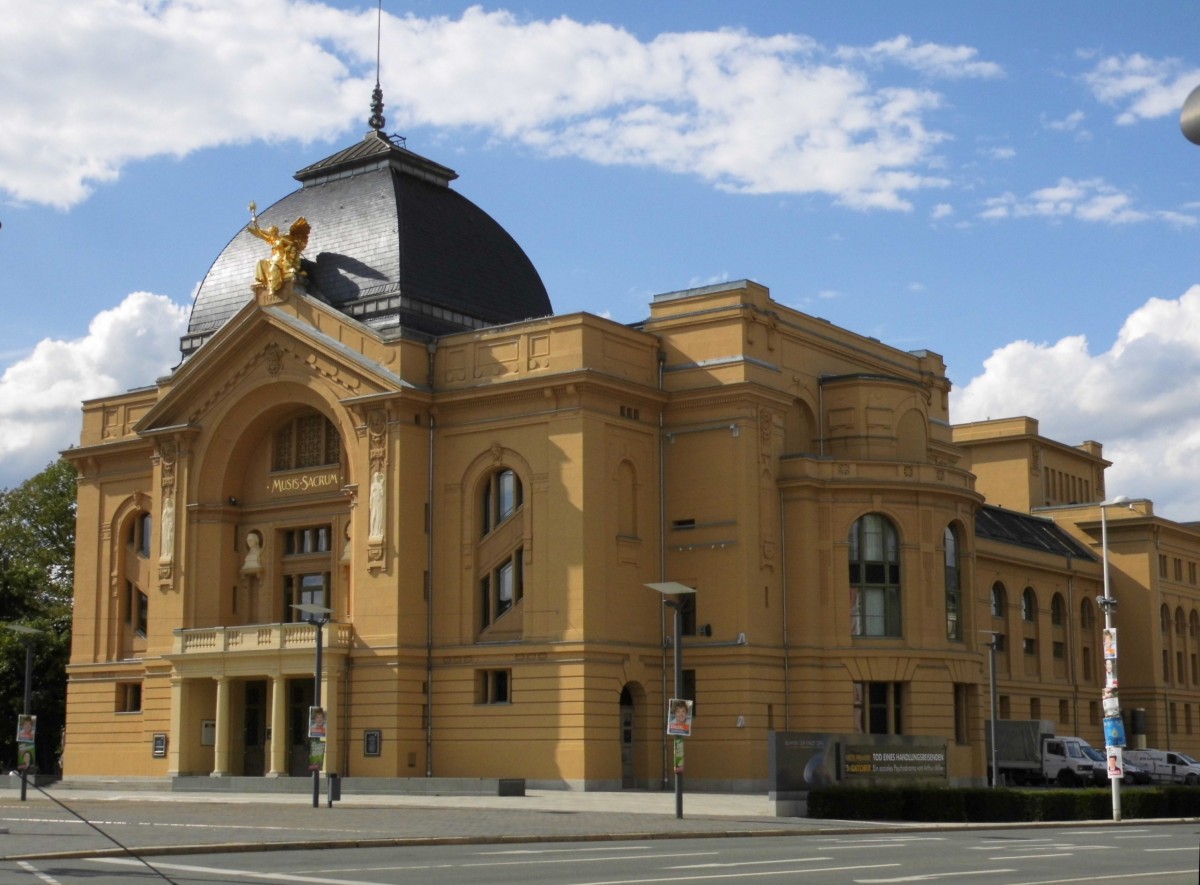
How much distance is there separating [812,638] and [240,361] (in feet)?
75.7

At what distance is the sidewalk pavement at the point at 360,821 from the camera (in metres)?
29.7

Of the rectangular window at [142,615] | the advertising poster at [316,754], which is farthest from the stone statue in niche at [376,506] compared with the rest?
the advertising poster at [316,754]

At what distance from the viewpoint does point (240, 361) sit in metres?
63.3

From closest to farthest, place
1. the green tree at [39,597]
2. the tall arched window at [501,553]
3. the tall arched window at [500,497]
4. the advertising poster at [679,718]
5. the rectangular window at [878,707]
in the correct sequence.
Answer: the advertising poster at [679,718]
the tall arched window at [501,553]
the tall arched window at [500,497]
the rectangular window at [878,707]
the green tree at [39,597]

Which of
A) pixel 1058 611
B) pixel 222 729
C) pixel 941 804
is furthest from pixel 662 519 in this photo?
pixel 1058 611

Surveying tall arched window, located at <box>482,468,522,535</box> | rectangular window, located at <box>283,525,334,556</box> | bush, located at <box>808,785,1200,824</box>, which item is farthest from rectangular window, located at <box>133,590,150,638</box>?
bush, located at <box>808,785,1200,824</box>

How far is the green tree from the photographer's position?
252 ft

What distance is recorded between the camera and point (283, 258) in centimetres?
6272

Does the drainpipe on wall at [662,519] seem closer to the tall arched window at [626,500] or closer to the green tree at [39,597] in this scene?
the tall arched window at [626,500]

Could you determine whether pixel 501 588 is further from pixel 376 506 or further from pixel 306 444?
pixel 306 444

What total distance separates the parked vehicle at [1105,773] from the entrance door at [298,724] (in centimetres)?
2961

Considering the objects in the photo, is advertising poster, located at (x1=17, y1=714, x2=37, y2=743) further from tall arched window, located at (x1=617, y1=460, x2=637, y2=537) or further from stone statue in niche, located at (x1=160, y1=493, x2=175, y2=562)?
tall arched window, located at (x1=617, y1=460, x2=637, y2=537)

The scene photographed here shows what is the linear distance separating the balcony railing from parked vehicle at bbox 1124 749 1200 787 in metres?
33.3

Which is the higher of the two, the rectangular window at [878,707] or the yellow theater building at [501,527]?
the yellow theater building at [501,527]
